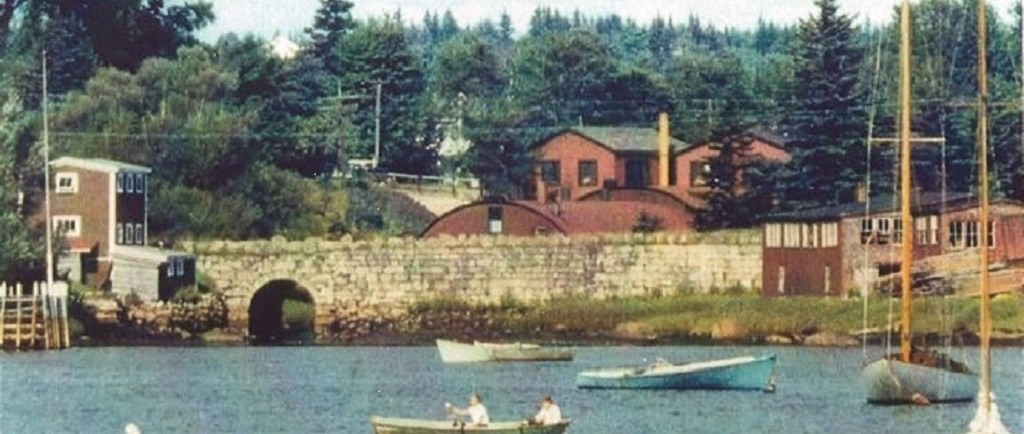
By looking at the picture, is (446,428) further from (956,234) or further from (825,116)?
(825,116)

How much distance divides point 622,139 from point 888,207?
28925mm

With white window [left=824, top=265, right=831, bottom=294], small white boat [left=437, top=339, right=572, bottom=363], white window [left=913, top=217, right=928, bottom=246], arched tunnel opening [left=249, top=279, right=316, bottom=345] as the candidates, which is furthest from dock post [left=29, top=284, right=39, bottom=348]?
white window [left=913, top=217, right=928, bottom=246]

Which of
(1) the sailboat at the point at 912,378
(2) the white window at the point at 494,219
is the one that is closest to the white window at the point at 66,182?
(2) the white window at the point at 494,219

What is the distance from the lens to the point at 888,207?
346 feet

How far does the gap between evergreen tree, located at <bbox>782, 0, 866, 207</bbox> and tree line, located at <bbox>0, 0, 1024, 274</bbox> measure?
0.10 meters

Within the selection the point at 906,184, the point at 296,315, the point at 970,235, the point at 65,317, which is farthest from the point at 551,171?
the point at 906,184

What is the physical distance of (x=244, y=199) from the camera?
382 ft

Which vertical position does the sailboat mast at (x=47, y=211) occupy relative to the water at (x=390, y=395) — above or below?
above

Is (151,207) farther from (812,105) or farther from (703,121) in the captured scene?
(703,121)

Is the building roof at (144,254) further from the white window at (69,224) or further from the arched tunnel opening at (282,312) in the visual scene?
the arched tunnel opening at (282,312)

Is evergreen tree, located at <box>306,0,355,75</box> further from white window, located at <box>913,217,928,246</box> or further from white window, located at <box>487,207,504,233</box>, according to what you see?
white window, located at <box>913,217,928,246</box>

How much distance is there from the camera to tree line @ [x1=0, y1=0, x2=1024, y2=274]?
116 metres

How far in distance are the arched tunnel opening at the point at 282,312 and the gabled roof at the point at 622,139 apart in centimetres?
1882

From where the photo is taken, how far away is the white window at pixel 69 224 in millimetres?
108625
